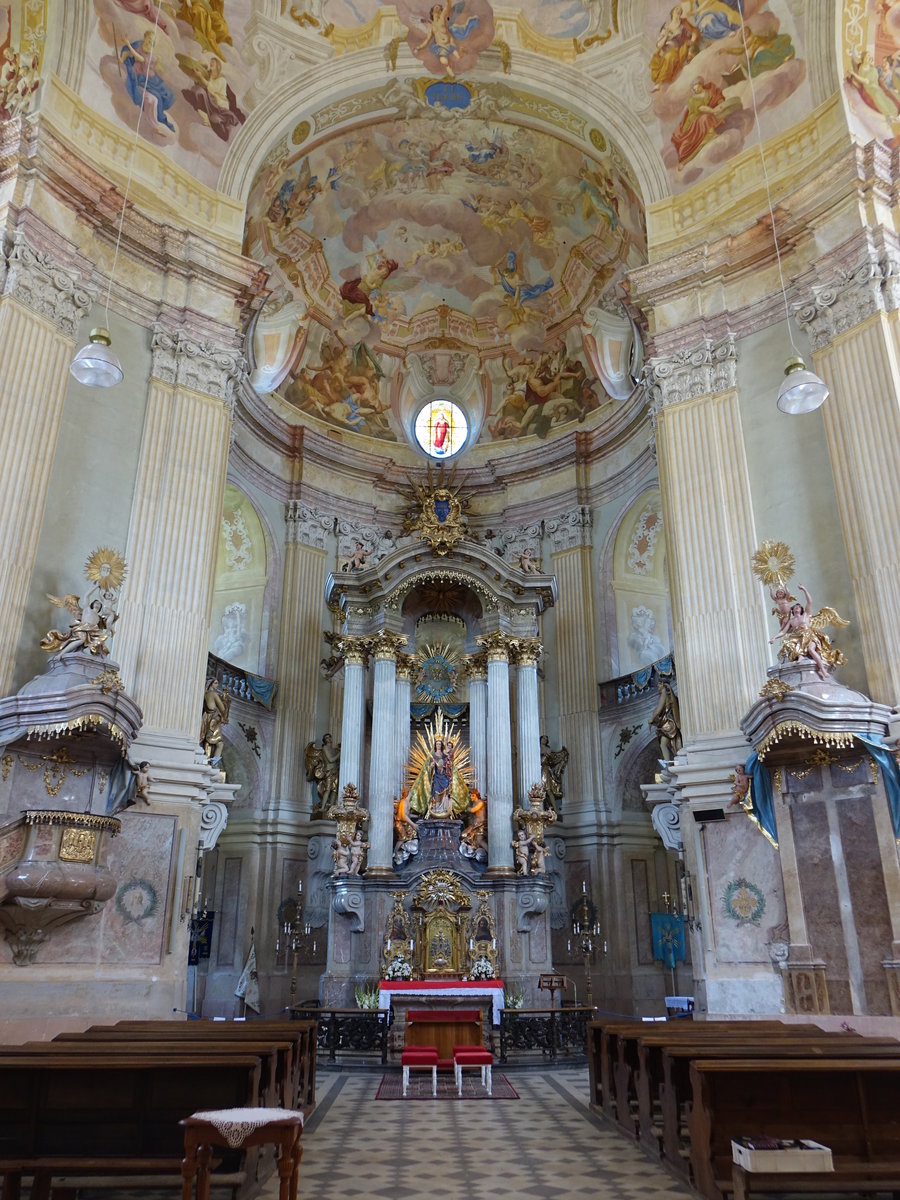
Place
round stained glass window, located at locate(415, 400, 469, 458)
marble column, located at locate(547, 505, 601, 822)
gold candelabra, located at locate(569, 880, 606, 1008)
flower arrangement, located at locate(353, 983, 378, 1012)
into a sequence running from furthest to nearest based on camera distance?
round stained glass window, located at locate(415, 400, 469, 458)
marble column, located at locate(547, 505, 601, 822)
gold candelabra, located at locate(569, 880, 606, 1008)
flower arrangement, located at locate(353, 983, 378, 1012)

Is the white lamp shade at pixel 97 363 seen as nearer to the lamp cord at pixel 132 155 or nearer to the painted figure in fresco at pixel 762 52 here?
the lamp cord at pixel 132 155

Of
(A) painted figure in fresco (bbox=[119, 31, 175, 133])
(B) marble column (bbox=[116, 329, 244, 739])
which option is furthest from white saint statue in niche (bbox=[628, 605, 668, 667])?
(A) painted figure in fresco (bbox=[119, 31, 175, 133])

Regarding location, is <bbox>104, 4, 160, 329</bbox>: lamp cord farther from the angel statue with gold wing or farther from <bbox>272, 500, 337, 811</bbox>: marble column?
the angel statue with gold wing

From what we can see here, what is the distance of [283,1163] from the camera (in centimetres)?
473

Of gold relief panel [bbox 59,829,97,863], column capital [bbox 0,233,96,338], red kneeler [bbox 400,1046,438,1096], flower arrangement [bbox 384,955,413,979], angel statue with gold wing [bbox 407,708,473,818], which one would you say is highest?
column capital [bbox 0,233,96,338]

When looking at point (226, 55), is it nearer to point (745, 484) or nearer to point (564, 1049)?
point (745, 484)

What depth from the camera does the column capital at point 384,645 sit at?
17.9 m

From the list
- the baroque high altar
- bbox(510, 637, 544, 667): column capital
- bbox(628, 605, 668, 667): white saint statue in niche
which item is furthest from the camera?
bbox(628, 605, 668, 667): white saint statue in niche

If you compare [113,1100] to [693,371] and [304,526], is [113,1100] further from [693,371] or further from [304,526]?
[304,526]

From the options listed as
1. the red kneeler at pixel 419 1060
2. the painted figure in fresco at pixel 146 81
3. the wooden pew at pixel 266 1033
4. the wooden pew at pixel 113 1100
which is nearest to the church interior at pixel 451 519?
the painted figure in fresco at pixel 146 81

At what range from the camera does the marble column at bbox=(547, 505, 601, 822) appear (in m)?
19.0

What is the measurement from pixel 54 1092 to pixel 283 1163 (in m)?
1.89

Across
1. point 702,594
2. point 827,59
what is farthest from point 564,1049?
point 827,59

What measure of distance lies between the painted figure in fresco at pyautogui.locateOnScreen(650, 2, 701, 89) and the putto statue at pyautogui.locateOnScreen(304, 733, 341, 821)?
44.8 ft
